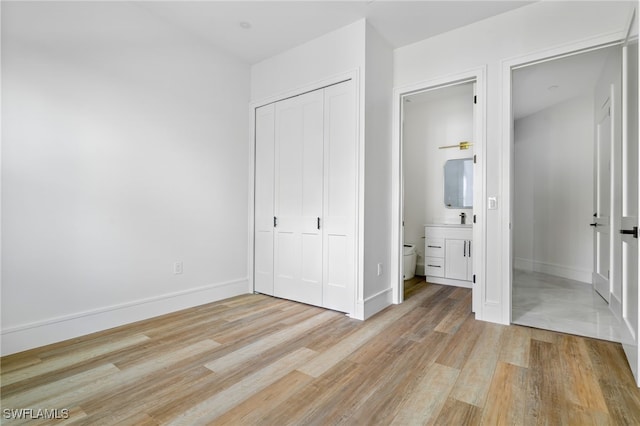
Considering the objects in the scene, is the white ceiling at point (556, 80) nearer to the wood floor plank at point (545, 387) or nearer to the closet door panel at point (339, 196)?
the closet door panel at point (339, 196)

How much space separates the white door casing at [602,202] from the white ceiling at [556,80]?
0.51m

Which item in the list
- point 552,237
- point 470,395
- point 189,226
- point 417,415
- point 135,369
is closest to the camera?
point 417,415

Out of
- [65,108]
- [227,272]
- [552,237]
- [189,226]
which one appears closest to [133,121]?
[65,108]

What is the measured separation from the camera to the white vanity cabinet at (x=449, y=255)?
13.4ft

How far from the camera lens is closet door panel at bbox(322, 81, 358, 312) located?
299 cm

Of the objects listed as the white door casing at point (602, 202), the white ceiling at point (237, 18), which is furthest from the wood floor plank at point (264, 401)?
the white door casing at point (602, 202)

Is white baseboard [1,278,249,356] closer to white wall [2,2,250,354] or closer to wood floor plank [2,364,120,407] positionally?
white wall [2,2,250,354]

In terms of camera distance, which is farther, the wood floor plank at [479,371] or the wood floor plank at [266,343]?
the wood floor plank at [266,343]

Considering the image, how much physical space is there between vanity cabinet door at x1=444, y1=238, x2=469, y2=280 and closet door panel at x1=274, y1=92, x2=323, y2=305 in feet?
6.49

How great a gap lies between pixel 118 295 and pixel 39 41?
2056 millimetres

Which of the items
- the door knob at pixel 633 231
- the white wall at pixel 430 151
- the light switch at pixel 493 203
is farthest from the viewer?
the white wall at pixel 430 151

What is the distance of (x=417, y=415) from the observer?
1541 mm

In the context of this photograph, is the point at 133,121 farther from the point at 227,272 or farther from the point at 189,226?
the point at 227,272

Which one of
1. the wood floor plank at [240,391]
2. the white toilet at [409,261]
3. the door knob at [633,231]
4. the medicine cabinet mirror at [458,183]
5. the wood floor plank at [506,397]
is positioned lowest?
the wood floor plank at [240,391]
